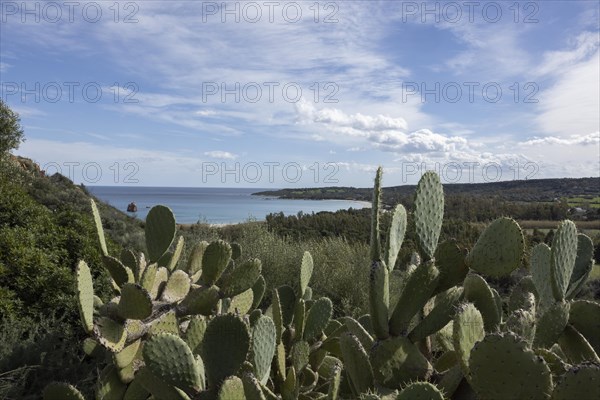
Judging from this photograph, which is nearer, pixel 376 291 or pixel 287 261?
pixel 376 291

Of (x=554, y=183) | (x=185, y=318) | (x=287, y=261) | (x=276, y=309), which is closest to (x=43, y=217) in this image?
(x=287, y=261)

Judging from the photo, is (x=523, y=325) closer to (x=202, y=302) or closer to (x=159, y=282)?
(x=202, y=302)

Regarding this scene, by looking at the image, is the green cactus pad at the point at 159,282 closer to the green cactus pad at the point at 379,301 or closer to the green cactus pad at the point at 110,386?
the green cactus pad at the point at 110,386

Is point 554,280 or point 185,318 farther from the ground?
point 554,280

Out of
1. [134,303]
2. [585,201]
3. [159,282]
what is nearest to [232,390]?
[134,303]

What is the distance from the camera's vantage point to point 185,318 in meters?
2.39

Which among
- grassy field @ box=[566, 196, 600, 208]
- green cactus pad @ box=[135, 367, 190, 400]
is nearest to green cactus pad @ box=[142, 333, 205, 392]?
green cactus pad @ box=[135, 367, 190, 400]

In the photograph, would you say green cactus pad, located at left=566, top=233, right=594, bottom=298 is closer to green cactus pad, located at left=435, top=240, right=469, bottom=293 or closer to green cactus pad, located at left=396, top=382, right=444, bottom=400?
green cactus pad, located at left=435, top=240, right=469, bottom=293

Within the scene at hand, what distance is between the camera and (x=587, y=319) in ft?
4.97

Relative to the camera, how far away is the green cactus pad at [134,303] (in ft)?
6.65

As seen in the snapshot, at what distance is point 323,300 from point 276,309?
0.40m

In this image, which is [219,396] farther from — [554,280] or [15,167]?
[15,167]

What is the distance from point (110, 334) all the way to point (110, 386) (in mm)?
231

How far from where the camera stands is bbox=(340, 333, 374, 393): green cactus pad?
53.9 inches
